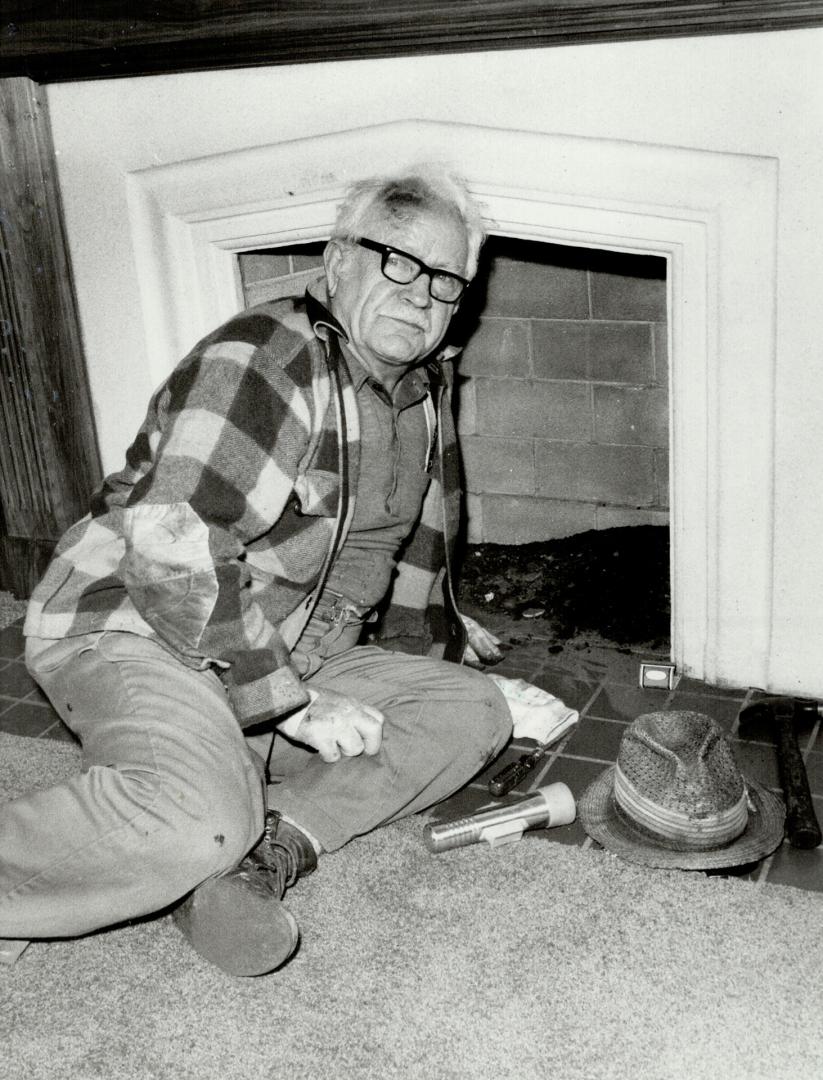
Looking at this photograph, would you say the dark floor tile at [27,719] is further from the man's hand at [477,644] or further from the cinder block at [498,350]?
the cinder block at [498,350]

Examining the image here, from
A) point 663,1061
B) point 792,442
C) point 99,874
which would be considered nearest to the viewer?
point 663,1061

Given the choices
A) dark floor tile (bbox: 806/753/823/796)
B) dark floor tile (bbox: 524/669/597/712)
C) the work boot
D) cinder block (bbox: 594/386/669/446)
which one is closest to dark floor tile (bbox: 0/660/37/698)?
the work boot

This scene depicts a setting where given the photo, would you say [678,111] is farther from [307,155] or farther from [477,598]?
[477,598]

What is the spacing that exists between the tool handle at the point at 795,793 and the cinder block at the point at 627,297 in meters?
1.18

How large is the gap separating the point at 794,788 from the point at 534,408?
4.65 feet

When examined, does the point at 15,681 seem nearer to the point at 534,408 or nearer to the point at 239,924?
the point at 239,924

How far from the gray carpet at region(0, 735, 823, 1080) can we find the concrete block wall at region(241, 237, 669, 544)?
1.40 metres

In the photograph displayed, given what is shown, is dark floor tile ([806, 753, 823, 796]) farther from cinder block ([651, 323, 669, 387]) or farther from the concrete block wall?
cinder block ([651, 323, 669, 387])

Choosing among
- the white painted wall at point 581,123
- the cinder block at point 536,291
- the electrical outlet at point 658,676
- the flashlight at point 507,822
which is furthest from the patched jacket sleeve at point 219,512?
the cinder block at point 536,291

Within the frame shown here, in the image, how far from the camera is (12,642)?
2.79 meters

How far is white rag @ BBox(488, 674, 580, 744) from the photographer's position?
2256mm

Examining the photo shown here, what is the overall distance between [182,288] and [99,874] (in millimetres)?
1506

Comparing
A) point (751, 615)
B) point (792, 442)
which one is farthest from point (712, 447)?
point (751, 615)

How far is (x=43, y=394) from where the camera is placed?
276cm
